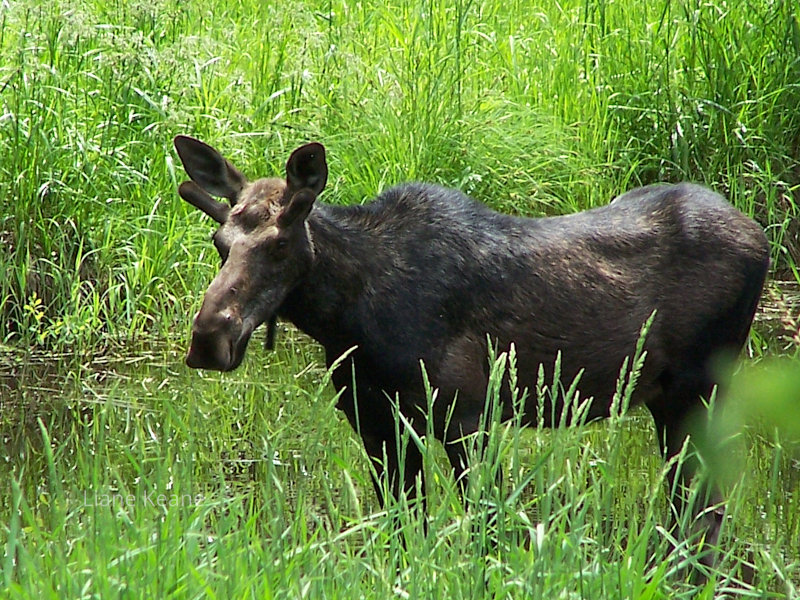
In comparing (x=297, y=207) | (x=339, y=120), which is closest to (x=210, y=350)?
(x=297, y=207)

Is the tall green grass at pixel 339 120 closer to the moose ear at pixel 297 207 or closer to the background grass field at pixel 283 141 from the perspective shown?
the background grass field at pixel 283 141

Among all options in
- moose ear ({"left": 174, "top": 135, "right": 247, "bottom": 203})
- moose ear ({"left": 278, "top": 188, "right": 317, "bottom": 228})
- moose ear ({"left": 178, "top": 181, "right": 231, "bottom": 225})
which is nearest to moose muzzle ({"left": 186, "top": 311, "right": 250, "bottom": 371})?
moose ear ({"left": 278, "top": 188, "right": 317, "bottom": 228})

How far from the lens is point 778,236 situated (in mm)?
8094

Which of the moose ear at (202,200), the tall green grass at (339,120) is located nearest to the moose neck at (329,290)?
the moose ear at (202,200)

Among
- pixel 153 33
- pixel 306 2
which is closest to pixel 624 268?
pixel 153 33

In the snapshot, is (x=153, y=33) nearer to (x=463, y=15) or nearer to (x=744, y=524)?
(x=463, y=15)

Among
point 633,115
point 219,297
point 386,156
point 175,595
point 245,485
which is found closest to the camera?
point 175,595

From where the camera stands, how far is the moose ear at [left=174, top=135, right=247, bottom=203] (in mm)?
4768

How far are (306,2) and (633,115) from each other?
2.76 metres

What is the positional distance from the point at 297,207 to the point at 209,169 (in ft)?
1.73

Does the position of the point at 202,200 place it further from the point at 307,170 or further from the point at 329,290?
the point at 329,290

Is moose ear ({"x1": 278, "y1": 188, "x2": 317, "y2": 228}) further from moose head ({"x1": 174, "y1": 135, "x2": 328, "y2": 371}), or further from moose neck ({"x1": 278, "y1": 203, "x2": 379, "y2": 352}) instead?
moose neck ({"x1": 278, "y1": 203, "x2": 379, "y2": 352})

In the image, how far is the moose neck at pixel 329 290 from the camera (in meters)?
4.64

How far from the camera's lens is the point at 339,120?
8180 mm
